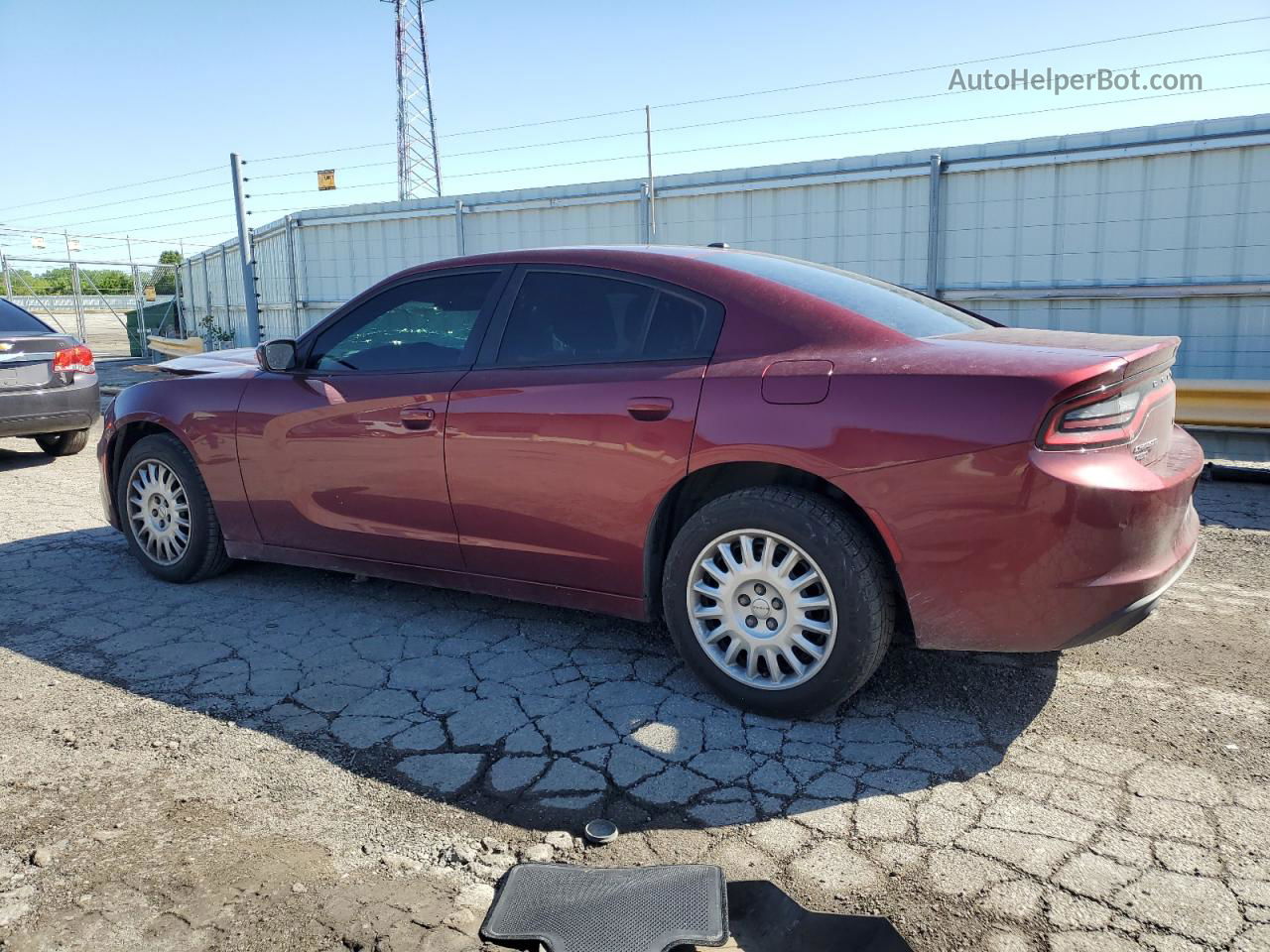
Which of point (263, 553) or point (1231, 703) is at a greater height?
point (263, 553)

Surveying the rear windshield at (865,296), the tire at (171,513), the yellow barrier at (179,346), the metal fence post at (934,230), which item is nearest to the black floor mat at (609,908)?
the rear windshield at (865,296)

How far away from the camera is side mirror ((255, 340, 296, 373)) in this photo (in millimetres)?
4348

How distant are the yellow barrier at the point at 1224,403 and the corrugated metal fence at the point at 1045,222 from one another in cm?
74

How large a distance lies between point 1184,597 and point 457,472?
3221 mm

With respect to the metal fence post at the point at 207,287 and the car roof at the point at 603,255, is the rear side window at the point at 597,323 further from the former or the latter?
the metal fence post at the point at 207,287

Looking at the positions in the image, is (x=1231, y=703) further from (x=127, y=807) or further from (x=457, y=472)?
(x=127, y=807)

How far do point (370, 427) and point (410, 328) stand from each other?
46cm

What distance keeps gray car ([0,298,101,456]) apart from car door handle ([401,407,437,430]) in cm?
581

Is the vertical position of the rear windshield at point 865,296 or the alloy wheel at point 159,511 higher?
the rear windshield at point 865,296

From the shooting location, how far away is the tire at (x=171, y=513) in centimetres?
470

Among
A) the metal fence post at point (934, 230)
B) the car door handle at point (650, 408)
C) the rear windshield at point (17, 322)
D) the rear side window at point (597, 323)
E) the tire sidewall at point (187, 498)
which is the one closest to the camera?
the car door handle at point (650, 408)

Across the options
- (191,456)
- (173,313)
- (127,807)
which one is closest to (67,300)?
(173,313)

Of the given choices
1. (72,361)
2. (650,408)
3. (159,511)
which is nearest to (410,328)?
(650,408)

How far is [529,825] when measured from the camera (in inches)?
104
